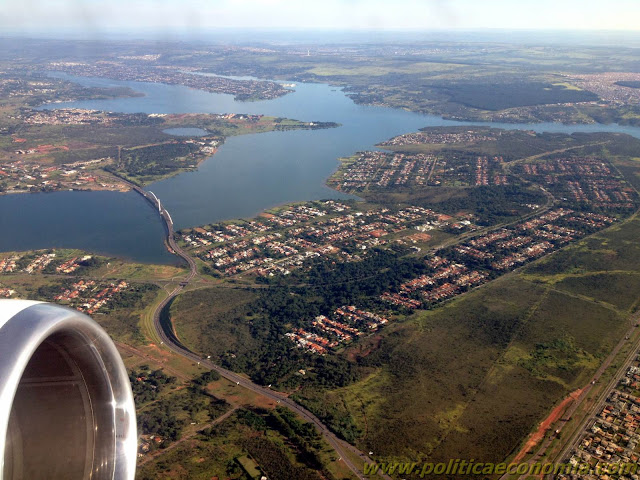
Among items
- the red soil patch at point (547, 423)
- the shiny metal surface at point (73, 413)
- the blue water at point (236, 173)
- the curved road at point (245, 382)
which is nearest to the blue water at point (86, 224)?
the blue water at point (236, 173)

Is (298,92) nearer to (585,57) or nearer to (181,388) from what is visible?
(181,388)

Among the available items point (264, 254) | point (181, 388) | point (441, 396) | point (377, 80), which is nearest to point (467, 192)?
point (264, 254)

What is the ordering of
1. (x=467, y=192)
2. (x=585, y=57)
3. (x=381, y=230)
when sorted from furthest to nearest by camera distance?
(x=585, y=57) < (x=467, y=192) < (x=381, y=230)

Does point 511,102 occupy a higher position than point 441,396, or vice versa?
point 511,102

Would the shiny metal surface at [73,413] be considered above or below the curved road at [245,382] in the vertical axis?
above

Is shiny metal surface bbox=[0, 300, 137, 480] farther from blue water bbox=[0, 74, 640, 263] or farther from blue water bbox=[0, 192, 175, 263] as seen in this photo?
blue water bbox=[0, 74, 640, 263]

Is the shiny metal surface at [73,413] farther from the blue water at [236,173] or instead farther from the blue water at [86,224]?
the blue water at [236,173]

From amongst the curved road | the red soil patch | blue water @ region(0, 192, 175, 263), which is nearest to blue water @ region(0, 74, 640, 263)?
blue water @ region(0, 192, 175, 263)
